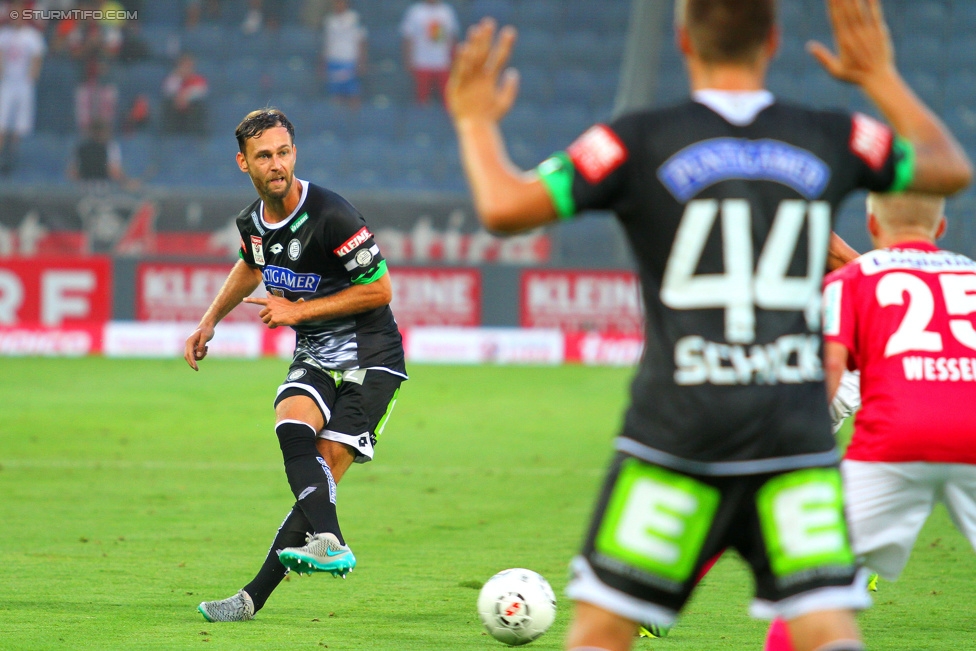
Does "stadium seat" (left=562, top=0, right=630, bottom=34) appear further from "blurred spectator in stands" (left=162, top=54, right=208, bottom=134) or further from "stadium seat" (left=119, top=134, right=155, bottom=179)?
"stadium seat" (left=119, top=134, right=155, bottom=179)

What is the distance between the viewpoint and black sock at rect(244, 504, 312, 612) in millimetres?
5453

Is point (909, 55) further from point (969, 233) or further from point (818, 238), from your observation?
point (818, 238)

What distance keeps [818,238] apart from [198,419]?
448 inches

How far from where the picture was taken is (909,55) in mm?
25125

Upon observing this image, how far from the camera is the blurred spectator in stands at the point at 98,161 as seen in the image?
2130 cm

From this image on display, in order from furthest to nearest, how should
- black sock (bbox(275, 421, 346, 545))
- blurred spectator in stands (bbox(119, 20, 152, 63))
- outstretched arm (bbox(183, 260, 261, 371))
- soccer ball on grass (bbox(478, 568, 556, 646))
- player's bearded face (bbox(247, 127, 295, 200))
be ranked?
blurred spectator in stands (bbox(119, 20, 152, 63))
outstretched arm (bbox(183, 260, 261, 371))
player's bearded face (bbox(247, 127, 295, 200))
black sock (bbox(275, 421, 346, 545))
soccer ball on grass (bbox(478, 568, 556, 646))

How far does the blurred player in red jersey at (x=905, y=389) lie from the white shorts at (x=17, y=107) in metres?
21.1

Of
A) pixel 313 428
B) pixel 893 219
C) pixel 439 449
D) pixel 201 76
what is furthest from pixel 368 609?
pixel 201 76

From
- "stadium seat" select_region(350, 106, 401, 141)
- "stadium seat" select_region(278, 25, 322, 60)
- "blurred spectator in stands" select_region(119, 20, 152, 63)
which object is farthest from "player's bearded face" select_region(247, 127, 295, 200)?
"stadium seat" select_region(278, 25, 322, 60)

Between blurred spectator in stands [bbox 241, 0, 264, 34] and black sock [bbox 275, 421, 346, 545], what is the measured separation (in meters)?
20.9

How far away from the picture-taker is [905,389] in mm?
4121

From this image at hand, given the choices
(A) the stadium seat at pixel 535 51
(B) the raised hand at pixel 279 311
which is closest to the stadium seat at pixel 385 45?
(A) the stadium seat at pixel 535 51

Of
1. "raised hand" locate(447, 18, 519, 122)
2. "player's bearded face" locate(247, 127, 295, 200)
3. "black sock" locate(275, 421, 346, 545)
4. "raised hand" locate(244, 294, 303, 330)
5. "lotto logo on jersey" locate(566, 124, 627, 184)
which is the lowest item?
"black sock" locate(275, 421, 346, 545)

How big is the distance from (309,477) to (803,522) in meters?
2.97
